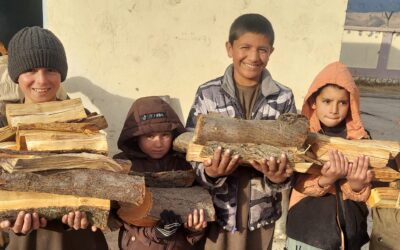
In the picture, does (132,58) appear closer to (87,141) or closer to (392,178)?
(87,141)

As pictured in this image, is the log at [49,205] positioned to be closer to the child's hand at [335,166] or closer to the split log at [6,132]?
the split log at [6,132]

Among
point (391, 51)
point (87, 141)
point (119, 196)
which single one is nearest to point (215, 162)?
point (119, 196)

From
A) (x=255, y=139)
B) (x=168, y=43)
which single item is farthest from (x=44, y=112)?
(x=168, y=43)

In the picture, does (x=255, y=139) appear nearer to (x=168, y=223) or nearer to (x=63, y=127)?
(x=168, y=223)

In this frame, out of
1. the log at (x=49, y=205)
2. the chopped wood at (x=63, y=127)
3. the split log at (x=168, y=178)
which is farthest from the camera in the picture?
the split log at (x=168, y=178)

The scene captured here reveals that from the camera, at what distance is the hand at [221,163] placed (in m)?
2.00

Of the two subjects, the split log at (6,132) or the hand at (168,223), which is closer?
the split log at (6,132)

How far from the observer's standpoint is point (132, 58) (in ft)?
13.1

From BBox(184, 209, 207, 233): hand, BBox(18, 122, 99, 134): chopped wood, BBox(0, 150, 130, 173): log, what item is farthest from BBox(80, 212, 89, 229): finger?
BBox(184, 209, 207, 233): hand

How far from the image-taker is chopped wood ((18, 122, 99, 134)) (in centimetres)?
195

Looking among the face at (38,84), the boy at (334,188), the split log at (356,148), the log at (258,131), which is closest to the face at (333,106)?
the boy at (334,188)

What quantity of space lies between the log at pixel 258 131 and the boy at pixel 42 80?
36.0 inches

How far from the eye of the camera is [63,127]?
6.53 feet

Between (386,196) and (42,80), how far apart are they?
7.05 feet
